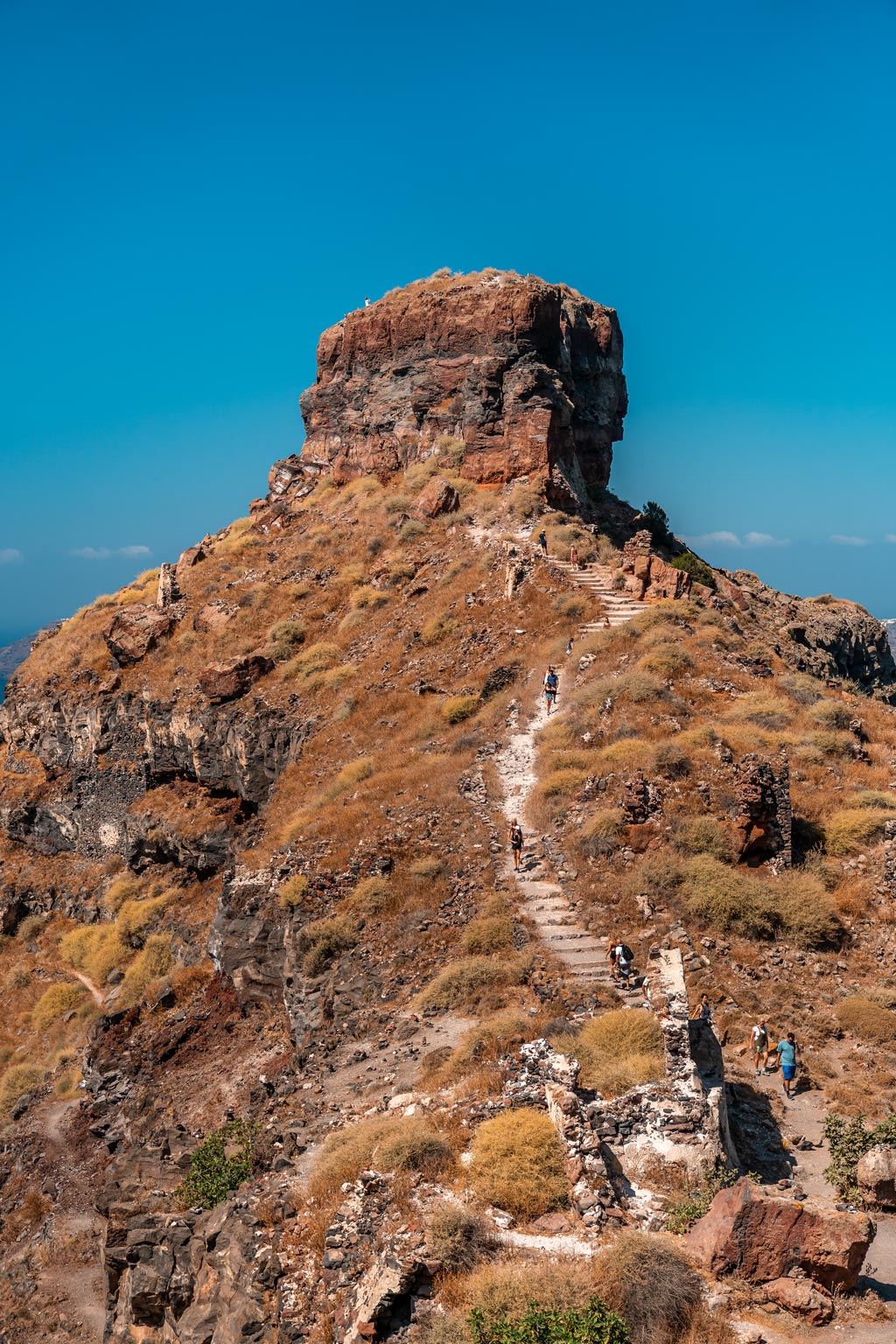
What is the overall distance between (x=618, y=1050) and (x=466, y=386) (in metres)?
35.2

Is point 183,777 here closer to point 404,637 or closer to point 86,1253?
point 404,637

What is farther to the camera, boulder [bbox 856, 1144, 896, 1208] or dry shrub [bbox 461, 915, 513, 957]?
dry shrub [bbox 461, 915, 513, 957]

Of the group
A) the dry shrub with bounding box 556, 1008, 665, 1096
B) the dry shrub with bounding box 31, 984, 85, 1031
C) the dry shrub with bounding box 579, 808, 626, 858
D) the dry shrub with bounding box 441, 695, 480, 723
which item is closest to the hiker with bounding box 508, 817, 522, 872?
the dry shrub with bounding box 579, 808, 626, 858

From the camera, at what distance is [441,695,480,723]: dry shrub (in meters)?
27.9

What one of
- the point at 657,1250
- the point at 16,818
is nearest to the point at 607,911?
the point at 657,1250

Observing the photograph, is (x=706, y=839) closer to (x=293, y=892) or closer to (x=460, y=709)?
(x=293, y=892)

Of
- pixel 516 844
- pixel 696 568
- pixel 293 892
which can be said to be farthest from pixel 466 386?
pixel 516 844

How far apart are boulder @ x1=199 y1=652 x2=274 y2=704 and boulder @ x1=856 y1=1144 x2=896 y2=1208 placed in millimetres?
29371

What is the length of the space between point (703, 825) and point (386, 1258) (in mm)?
11674

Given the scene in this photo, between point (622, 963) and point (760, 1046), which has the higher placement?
point (622, 963)

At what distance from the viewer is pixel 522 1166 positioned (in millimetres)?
9766

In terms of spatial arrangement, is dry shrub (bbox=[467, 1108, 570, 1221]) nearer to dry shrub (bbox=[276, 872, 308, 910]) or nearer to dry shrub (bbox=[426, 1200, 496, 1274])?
dry shrub (bbox=[426, 1200, 496, 1274])

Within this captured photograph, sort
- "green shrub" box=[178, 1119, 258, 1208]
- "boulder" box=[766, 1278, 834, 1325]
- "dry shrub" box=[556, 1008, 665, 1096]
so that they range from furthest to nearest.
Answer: "green shrub" box=[178, 1119, 258, 1208]
"dry shrub" box=[556, 1008, 665, 1096]
"boulder" box=[766, 1278, 834, 1325]

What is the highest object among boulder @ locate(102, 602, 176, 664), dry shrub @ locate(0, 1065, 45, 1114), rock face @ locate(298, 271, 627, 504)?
rock face @ locate(298, 271, 627, 504)
